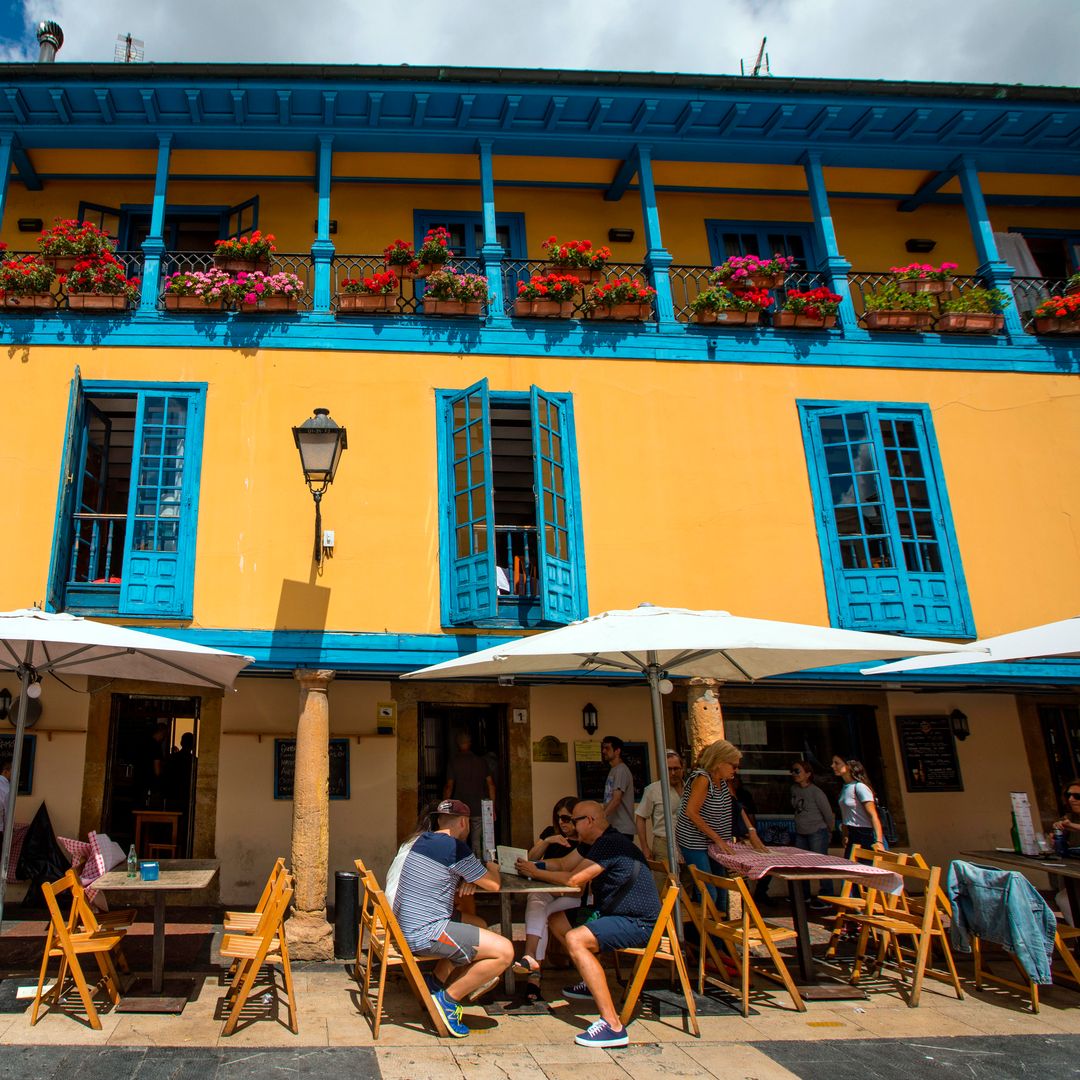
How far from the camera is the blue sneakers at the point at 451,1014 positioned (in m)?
4.77

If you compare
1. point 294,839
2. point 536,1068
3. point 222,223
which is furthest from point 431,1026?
point 222,223

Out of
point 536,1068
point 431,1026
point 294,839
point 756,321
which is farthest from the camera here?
point 756,321

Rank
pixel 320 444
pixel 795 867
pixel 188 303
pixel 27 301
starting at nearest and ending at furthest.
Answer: pixel 795 867 → pixel 320 444 → pixel 27 301 → pixel 188 303

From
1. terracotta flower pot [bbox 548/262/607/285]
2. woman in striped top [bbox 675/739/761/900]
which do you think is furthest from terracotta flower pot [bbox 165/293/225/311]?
woman in striped top [bbox 675/739/761/900]

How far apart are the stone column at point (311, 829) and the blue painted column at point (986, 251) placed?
8.59m

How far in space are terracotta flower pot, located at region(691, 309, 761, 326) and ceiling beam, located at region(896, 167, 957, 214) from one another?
3664mm

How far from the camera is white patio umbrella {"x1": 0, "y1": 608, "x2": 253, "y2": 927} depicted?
17.4 feet

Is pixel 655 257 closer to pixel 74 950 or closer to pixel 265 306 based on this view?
pixel 265 306

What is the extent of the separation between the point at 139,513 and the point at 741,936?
6.41 m

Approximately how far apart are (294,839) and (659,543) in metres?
4.38

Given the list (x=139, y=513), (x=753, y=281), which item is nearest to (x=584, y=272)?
(x=753, y=281)

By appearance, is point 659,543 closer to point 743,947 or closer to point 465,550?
point 465,550

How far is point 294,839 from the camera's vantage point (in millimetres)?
7242

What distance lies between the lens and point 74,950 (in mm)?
4848
